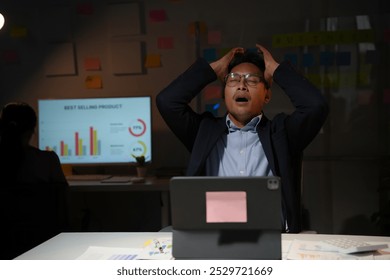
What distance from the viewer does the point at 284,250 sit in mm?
1137

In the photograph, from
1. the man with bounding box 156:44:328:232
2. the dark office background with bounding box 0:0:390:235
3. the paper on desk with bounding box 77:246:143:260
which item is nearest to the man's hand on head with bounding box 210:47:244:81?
the man with bounding box 156:44:328:232

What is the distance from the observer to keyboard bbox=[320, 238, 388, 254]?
1070mm

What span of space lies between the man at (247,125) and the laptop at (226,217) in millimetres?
634

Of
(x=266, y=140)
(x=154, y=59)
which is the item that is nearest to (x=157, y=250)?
(x=266, y=140)

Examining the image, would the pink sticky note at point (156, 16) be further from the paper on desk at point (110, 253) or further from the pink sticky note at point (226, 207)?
the pink sticky note at point (226, 207)

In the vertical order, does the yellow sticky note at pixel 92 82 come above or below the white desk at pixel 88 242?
above

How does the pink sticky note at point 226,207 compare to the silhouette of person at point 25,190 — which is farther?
the silhouette of person at point 25,190

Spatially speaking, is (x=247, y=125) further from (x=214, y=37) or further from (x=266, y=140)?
(x=214, y=37)

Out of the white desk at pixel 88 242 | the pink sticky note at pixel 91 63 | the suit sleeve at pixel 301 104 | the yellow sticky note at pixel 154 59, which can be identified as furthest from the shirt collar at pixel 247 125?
the pink sticky note at pixel 91 63

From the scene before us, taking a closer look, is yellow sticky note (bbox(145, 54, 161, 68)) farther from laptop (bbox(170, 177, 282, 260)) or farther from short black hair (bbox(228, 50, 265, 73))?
laptop (bbox(170, 177, 282, 260))

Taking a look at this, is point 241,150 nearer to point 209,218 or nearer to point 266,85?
point 266,85

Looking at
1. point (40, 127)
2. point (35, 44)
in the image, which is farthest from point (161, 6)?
point (40, 127)

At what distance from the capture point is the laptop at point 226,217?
3.10 ft
